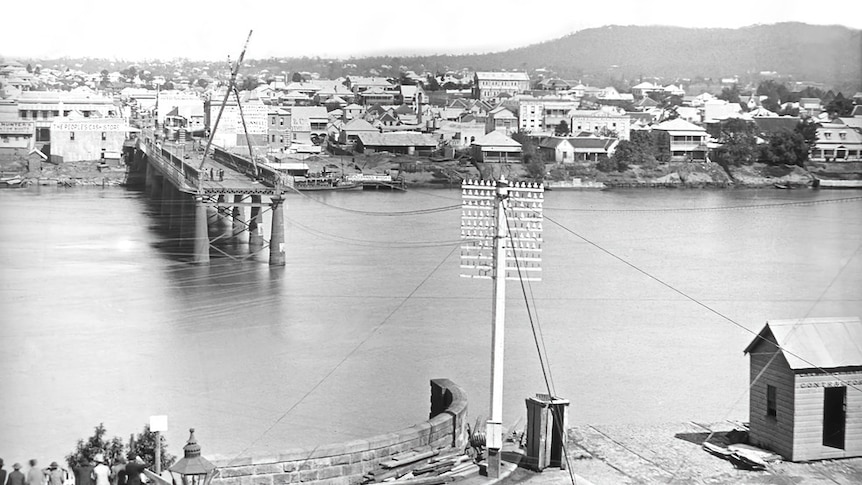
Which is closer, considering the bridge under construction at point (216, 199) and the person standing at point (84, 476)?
the person standing at point (84, 476)

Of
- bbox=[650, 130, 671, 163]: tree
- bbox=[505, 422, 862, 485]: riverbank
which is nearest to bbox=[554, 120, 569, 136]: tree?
bbox=[650, 130, 671, 163]: tree

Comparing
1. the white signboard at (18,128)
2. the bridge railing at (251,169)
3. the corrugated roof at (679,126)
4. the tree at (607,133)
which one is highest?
the corrugated roof at (679,126)

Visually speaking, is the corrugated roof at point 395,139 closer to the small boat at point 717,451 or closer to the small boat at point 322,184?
the small boat at point 322,184

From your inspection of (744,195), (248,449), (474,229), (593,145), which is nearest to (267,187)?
(248,449)

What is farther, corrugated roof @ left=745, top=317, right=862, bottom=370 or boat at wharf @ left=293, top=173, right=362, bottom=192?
boat at wharf @ left=293, top=173, right=362, bottom=192

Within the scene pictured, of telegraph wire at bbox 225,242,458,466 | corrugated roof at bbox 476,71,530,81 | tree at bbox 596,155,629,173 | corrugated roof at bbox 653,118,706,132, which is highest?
corrugated roof at bbox 476,71,530,81

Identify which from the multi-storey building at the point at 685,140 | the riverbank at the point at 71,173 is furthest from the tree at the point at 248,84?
the multi-storey building at the point at 685,140

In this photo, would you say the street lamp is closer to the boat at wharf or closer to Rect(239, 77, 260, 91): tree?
the boat at wharf
